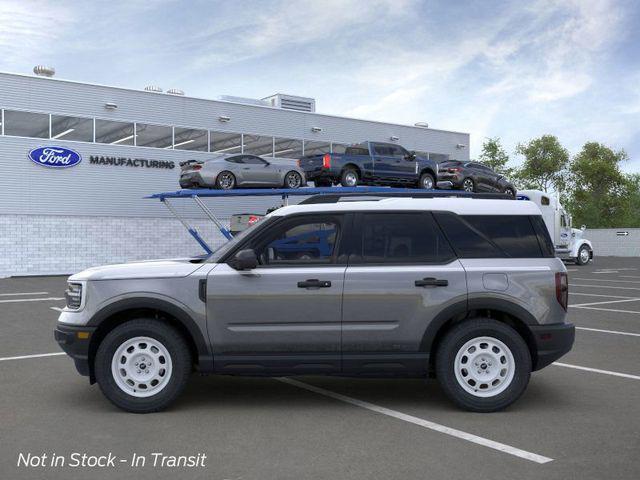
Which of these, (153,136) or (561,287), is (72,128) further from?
(561,287)

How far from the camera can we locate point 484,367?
579 centimetres

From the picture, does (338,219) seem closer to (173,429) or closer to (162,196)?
(173,429)

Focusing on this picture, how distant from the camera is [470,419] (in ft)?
18.0

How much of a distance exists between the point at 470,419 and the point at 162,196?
1940 cm

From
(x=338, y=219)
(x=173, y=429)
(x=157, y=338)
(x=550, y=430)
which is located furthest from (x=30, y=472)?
(x=550, y=430)

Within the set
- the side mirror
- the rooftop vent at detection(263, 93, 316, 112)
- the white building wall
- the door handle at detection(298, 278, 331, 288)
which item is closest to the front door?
the door handle at detection(298, 278, 331, 288)

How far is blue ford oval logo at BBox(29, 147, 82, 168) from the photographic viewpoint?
26.0m

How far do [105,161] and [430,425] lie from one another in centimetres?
2463

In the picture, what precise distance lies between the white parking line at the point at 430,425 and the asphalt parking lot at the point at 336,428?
0.05 ft

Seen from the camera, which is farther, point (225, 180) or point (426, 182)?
point (426, 182)

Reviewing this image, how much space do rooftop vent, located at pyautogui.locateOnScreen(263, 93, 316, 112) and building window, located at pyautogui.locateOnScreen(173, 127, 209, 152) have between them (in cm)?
522

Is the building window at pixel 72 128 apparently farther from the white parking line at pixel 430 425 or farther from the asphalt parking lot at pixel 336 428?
the white parking line at pixel 430 425

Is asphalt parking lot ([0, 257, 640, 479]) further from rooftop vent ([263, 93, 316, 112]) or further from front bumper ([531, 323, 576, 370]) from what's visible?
rooftop vent ([263, 93, 316, 112])

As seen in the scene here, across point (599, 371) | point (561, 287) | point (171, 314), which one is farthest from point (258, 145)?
point (561, 287)
